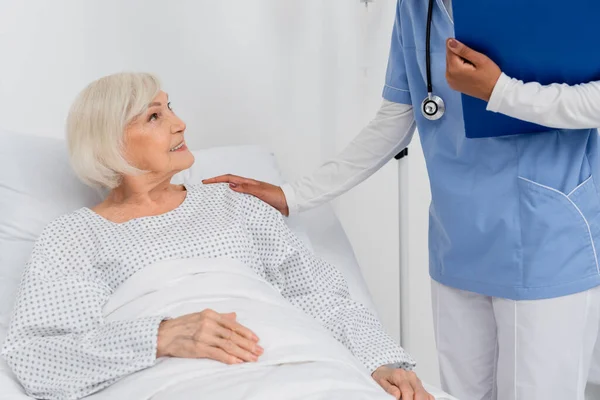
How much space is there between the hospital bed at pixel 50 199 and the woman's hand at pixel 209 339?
0.32 m

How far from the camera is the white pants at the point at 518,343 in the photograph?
164 centimetres

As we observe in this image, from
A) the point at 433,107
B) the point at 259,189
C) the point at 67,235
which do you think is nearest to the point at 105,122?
the point at 67,235

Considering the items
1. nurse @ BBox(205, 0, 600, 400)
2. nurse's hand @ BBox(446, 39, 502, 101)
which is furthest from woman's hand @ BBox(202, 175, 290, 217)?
nurse's hand @ BBox(446, 39, 502, 101)

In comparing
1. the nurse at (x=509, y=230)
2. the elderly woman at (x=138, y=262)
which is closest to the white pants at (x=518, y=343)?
the nurse at (x=509, y=230)

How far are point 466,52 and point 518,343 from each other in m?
0.60

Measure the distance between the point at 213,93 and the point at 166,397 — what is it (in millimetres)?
1329

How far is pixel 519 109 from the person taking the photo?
149 cm

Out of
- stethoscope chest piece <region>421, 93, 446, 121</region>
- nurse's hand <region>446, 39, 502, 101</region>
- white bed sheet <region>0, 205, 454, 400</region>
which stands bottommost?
white bed sheet <region>0, 205, 454, 400</region>

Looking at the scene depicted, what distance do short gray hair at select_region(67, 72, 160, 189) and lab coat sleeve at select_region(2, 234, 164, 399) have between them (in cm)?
25

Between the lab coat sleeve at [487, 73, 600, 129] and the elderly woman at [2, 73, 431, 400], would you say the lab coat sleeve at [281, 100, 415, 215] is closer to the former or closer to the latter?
the elderly woman at [2, 73, 431, 400]

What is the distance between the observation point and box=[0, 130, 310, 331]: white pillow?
71.6 inches

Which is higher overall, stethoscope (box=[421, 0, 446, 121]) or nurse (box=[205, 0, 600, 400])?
stethoscope (box=[421, 0, 446, 121])

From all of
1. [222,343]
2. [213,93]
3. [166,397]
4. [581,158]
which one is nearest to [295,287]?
[222,343]

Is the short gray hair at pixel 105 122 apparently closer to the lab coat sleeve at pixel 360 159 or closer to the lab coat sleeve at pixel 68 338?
the lab coat sleeve at pixel 68 338
